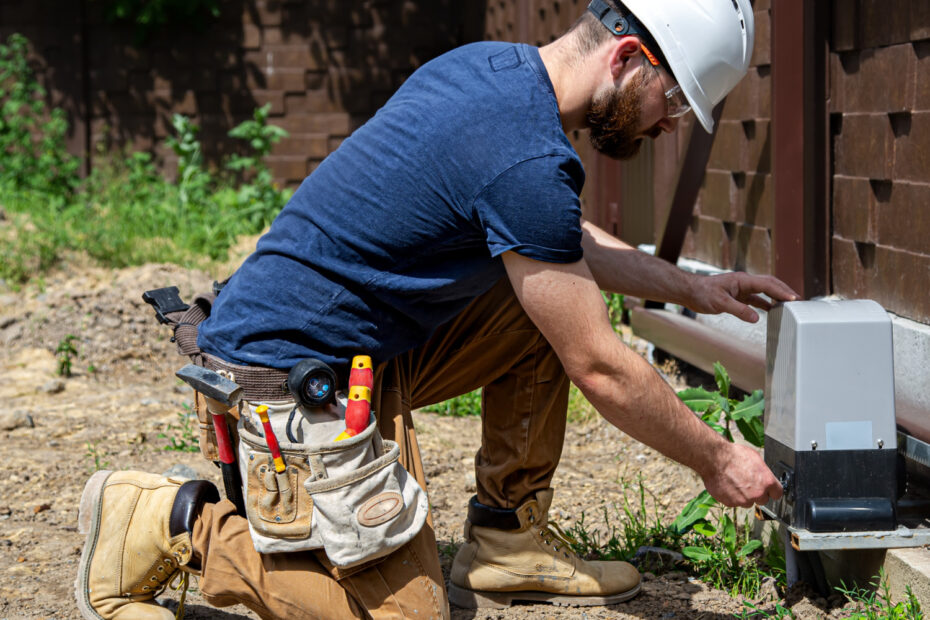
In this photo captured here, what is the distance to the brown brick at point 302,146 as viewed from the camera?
9125 mm

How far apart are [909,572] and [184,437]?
9.00 feet

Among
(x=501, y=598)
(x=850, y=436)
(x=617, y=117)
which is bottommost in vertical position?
(x=501, y=598)

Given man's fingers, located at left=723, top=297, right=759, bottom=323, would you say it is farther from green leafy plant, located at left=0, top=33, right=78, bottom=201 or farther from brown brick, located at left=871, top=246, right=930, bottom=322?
green leafy plant, located at left=0, top=33, right=78, bottom=201

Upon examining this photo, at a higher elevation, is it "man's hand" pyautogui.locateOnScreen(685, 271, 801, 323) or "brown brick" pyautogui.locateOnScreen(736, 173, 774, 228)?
"brown brick" pyautogui.locateOnScreen(736, 173, 774, 228)

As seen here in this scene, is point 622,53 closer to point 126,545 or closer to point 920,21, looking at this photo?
point 920,21

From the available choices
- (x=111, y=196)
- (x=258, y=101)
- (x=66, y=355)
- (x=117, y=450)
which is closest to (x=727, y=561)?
(x=117, y=450)

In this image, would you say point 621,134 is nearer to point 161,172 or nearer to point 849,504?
point 849,504

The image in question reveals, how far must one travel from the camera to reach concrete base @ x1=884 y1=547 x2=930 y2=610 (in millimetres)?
2135

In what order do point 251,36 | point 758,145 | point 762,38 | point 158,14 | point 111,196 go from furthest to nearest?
1. point 251,36
2. point 158,14
3. point 111,196
4. point 758,145
5. point 762,38

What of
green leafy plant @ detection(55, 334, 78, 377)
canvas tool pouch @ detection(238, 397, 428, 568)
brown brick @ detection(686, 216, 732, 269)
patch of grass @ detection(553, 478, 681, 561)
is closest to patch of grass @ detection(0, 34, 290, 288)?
green leafy plant @ detection(55, 334, 78, 377)

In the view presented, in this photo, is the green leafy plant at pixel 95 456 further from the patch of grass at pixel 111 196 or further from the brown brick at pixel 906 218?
the patch of grass at pixel 111 196

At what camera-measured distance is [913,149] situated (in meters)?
2.65

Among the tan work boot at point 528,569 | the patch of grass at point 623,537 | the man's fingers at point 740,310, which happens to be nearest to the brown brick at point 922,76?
the man's fingers at point 740,310

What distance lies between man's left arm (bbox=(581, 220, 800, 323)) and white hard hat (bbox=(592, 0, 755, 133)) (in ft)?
1.29
